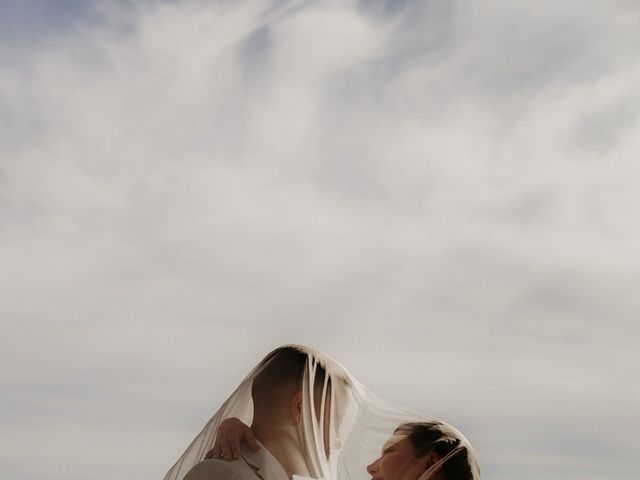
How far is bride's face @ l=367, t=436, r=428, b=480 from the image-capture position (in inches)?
209

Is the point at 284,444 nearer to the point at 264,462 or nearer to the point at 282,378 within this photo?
the point at 264,462

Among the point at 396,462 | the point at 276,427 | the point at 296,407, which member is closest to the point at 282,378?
the point at 296,407

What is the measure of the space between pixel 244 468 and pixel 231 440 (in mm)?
280

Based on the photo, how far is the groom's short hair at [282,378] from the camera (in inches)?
217

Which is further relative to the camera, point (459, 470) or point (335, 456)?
point (335, 456)

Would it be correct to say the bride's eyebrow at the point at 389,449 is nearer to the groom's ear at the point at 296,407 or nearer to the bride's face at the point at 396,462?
the bride's face at the point at 396,462

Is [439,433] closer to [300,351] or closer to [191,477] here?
[300,351]

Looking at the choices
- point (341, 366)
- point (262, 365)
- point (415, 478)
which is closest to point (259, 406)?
point (262, 365)

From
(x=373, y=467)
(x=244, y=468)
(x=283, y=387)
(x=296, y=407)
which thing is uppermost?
(x=283, y=387)

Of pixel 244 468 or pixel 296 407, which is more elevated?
pixel 296 407

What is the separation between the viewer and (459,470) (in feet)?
17.1

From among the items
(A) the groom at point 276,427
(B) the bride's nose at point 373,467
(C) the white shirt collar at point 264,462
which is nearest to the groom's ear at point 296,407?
(A) the groom at point 276,427

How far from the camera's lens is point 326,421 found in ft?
18.3

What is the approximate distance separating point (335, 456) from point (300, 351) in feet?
2.37
